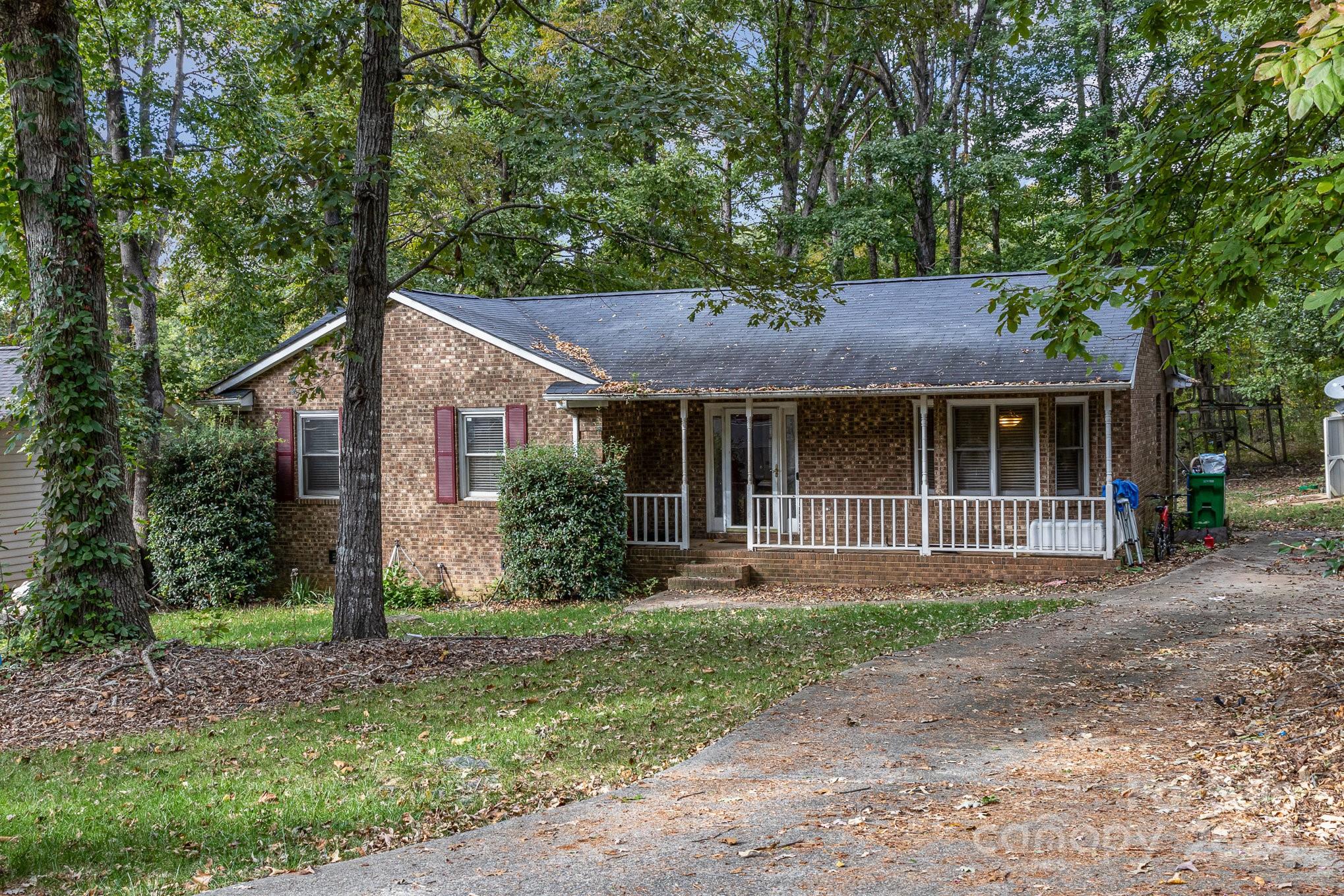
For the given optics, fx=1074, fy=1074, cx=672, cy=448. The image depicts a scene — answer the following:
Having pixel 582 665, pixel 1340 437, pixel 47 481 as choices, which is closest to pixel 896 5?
pixel 582 665

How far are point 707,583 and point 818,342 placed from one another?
440cm

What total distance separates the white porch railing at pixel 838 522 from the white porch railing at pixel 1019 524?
1.52 feet

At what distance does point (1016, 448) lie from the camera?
16.4 meters

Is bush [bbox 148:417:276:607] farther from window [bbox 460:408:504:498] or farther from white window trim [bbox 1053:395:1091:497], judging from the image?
white window trim [bbox 1053:395:1091:497]

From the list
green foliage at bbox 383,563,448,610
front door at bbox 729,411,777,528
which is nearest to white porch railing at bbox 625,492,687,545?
front door at bbox 729,411,777,528

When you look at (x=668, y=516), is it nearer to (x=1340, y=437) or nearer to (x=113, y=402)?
(x=113, y=402)

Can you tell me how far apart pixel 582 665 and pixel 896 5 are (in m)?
7.38

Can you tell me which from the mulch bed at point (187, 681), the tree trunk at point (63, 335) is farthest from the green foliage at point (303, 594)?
the tree trunk at point (63, 335)

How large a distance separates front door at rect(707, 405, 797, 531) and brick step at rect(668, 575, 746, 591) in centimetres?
141

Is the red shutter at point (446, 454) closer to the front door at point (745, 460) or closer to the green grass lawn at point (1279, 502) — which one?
the front door at point (745, 460)

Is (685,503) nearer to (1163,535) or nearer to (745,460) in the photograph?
(745,460)

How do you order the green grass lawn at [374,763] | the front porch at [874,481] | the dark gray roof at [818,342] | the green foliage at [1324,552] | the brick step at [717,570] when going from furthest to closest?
the brick step at [717,570], the front porch at [874,481], the dark gray roof at [818,342], the green foliage at [1324,552], the green grass lawn at [374,763]

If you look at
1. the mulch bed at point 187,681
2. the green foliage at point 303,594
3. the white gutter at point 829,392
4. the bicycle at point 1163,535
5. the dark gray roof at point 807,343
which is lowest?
the green foliage at point 303,594

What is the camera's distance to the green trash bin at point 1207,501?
19219mm
